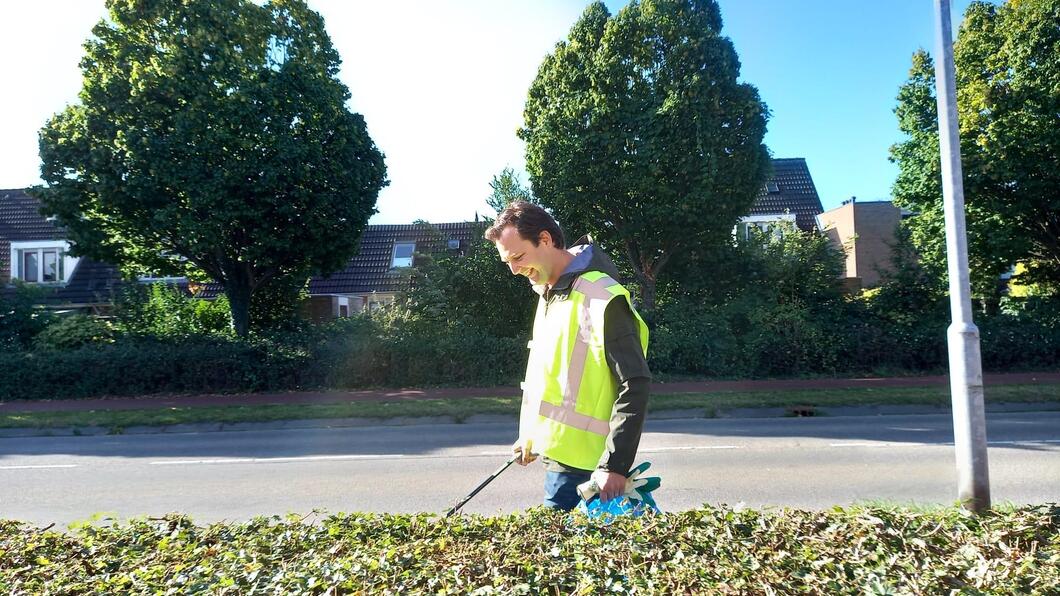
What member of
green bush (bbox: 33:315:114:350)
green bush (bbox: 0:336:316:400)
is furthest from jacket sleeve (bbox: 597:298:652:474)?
green bush (bbox: 33:315:114:350)

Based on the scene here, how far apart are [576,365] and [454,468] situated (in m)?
5.53

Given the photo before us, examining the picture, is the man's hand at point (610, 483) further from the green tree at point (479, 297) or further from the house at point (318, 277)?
the house at point (318, 277)

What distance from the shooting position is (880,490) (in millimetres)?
6555

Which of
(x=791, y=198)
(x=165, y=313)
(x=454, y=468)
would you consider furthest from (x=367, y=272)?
(x=454, y=468)

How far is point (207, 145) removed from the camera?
14.8 meters

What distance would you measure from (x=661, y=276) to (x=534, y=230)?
16965 millimetres

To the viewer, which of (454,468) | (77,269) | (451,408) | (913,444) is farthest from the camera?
(77,269)

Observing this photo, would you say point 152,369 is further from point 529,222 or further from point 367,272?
point 529,222

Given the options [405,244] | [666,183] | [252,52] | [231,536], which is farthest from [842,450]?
[405,244]

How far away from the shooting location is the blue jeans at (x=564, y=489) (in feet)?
9.78

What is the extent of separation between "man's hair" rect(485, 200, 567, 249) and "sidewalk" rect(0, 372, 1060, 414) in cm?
1134

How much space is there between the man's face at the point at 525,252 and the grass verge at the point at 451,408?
9.15 meters

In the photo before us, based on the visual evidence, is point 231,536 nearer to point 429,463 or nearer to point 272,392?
point 429,463

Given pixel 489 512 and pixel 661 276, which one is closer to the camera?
pixel 489 512
